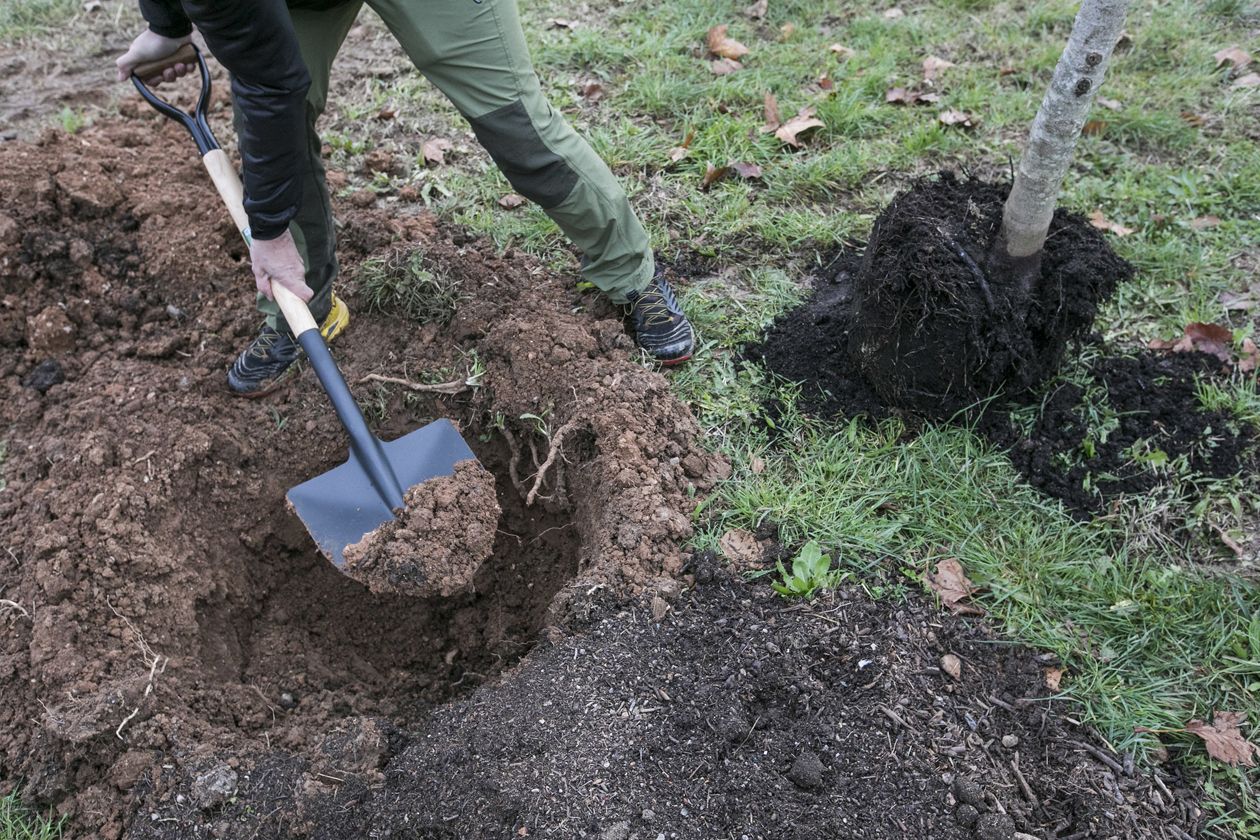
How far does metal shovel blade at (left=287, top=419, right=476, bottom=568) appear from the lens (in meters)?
2.58

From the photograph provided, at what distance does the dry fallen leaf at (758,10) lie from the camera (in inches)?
181

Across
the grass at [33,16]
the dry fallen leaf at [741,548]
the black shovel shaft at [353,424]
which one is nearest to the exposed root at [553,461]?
the black shovel shaft at [353,424]

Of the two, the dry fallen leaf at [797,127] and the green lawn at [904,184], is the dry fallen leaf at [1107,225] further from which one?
the dry fallen leaf at [797,127]

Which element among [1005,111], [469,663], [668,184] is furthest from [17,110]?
[1005,111]

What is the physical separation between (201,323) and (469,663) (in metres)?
1.64

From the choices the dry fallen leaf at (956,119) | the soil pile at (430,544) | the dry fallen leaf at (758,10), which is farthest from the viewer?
the dry fallen leaf at (758,10)

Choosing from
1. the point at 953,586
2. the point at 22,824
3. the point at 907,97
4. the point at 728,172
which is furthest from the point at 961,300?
the point at 22,824

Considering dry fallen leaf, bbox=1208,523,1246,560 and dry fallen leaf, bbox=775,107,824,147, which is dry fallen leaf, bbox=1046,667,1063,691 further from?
dry fallen leaf, bbox=775,107,824,147

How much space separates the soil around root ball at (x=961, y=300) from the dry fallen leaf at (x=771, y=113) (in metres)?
1.35

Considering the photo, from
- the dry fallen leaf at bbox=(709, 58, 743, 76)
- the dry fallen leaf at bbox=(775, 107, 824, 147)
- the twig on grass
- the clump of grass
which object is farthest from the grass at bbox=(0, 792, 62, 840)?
the dry fallen leaf at bbox=(709, 58, 743, 76)

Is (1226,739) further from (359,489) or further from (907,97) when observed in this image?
(907,97)

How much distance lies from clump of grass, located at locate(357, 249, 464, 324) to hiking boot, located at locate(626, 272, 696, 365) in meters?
0.64

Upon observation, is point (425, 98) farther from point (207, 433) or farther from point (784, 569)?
point (784, 569)

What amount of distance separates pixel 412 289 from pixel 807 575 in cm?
169
